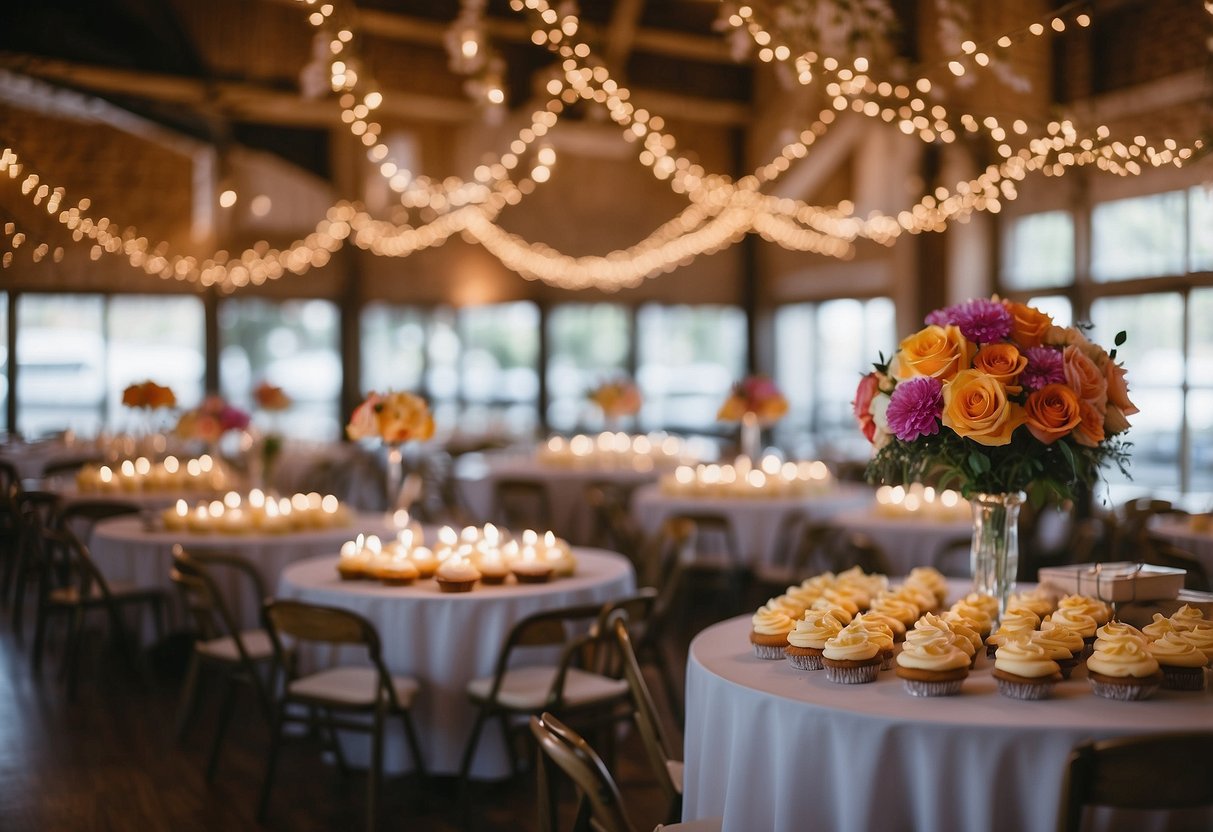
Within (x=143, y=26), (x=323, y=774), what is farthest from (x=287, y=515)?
(x=143, y=26)

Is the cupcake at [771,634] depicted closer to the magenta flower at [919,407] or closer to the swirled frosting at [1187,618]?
the magenta flower at [919,407]

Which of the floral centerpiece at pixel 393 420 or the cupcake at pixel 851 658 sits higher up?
the floral centerpiece at pixel 393 420

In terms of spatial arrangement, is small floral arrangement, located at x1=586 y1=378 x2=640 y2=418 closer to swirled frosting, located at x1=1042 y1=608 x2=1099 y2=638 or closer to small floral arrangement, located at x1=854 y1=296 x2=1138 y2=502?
small floral arrangement, located at x1=854 y1=296 x2=1138 y2=502

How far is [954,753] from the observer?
236 cm

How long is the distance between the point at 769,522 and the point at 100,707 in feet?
13.0

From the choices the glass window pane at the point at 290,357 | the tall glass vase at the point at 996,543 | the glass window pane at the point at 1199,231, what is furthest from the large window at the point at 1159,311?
the glass window pane at the point at 290,357

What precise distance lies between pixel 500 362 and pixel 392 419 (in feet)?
30.2

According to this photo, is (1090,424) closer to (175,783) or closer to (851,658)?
(851,658)

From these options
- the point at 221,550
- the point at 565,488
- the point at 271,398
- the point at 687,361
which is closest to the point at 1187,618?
the point at 221,550

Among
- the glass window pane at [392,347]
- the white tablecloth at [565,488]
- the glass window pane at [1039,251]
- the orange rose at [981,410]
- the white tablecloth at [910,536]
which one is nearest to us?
the orange rose at [981,410]

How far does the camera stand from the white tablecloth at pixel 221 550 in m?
5.70

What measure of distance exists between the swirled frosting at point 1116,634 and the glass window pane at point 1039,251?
732cm

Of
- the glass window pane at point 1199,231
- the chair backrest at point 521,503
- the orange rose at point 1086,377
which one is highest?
the glass window pane at point 1199,231

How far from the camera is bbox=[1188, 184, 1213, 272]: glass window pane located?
812cm
